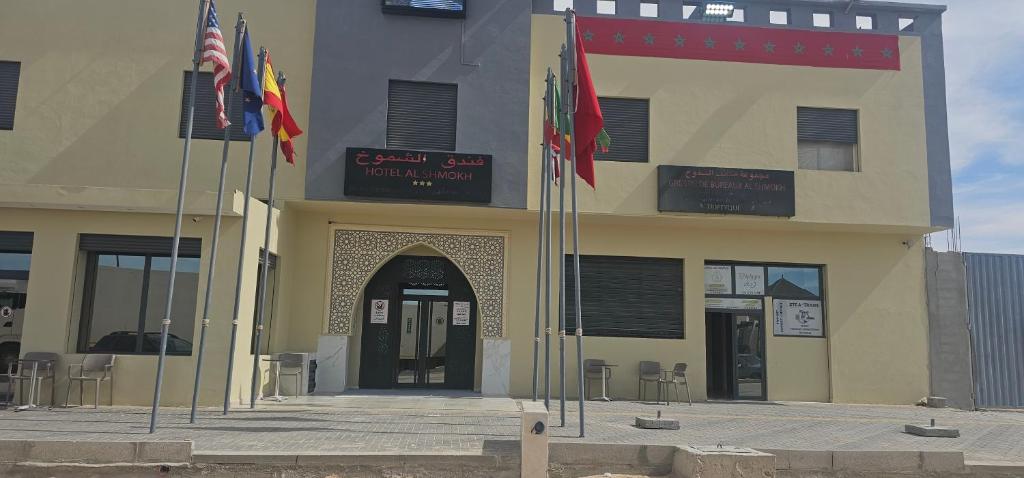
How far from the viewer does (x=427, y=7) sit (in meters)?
14.2

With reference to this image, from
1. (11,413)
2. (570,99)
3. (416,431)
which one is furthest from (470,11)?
(11,413)

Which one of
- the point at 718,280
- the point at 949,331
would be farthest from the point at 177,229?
the point at 949,331

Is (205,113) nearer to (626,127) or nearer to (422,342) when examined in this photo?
(422,342)

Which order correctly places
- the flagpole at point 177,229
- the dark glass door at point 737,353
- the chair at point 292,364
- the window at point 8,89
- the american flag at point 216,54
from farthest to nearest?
the dark glass door at point 737,353
the window at point 8,89
the chair at point 292,364
the american flag at point 216,54
the flagpole at point 177,229

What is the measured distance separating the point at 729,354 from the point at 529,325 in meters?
4.15

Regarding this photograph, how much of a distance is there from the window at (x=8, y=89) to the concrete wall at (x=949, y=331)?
17461 mm

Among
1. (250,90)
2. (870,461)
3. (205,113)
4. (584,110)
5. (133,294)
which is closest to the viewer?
(870,461)

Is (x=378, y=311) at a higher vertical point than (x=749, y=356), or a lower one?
higher

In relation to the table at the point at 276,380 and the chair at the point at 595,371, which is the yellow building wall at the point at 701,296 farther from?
the table at the point at 276,380

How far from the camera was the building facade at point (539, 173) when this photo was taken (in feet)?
44.4

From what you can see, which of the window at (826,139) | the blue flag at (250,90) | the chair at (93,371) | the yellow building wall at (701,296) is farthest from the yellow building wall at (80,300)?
the window at (826,139)

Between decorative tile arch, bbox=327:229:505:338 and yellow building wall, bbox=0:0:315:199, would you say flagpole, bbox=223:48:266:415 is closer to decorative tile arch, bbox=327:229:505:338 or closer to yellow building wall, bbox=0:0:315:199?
yellow building wall, bbox=0:0:315:199

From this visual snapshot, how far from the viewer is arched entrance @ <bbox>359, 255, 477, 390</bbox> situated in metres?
15.1

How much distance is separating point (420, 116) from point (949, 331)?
11.1 meters
